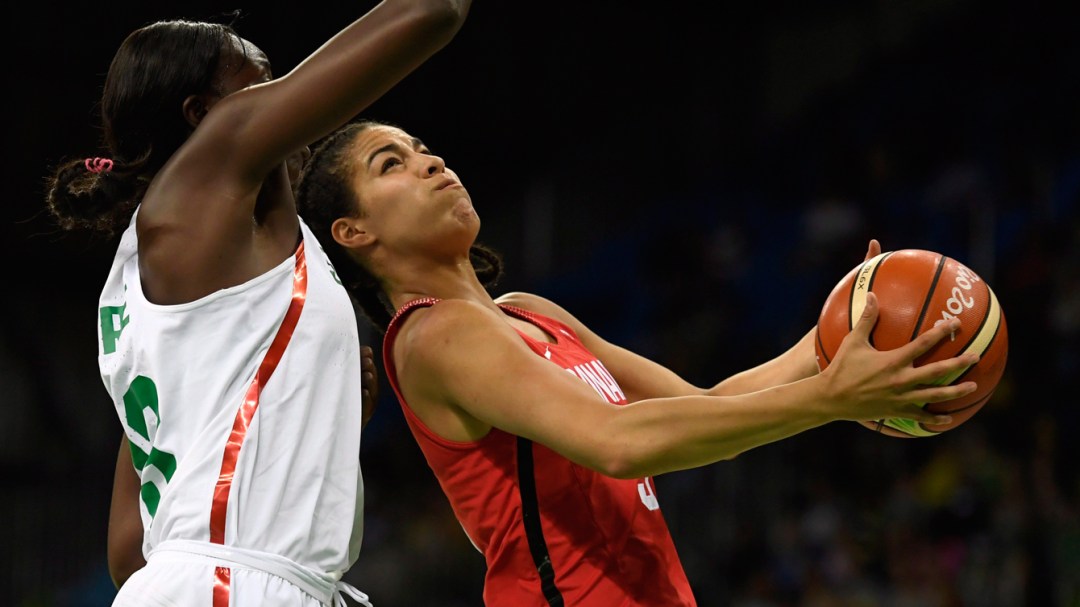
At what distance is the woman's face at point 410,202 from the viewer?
11.0 feet

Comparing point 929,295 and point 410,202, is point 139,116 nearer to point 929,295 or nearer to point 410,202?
point 410,202

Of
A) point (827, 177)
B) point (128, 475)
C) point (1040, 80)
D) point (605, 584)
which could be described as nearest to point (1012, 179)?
point (1040, 80)

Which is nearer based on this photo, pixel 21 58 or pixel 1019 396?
pixel 1019 396

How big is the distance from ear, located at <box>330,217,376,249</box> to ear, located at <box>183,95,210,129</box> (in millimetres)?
858

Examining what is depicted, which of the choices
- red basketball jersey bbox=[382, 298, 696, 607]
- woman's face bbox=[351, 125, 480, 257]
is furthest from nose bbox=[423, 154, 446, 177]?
red basketball jersey bbox=[382, 298, 696, 607]

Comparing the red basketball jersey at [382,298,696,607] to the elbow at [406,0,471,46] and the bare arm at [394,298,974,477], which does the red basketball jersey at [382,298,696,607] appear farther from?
the elbow at [406,0,471,46]

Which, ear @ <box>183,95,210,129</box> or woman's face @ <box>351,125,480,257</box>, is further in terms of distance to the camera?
woman's face @ <box>351,125,480,257</box>

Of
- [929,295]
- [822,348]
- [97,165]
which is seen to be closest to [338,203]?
[97,165]

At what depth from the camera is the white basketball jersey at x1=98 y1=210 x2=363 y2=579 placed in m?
2.47

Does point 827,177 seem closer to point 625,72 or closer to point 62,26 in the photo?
point 625,72

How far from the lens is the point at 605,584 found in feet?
10.1

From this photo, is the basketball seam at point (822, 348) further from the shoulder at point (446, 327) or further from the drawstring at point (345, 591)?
the drawstring at point (345, 591)

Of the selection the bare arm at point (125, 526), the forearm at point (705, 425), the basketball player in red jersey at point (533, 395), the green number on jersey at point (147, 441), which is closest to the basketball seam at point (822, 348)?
the basketball player in red jersey at point (533, 395)

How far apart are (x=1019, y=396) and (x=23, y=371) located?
866cm
